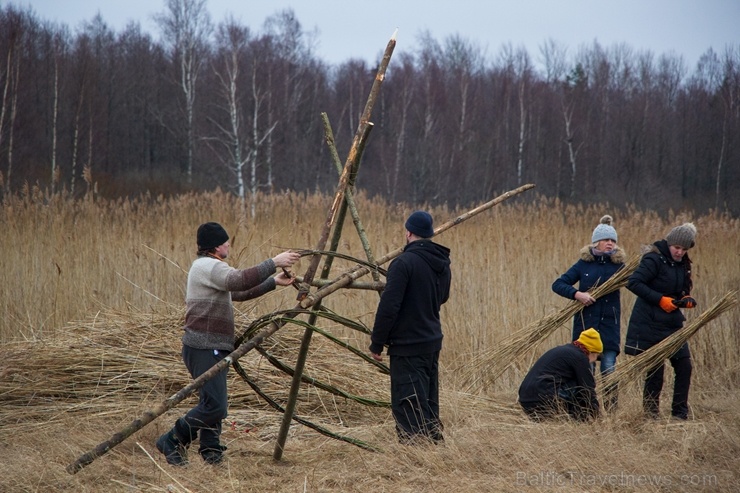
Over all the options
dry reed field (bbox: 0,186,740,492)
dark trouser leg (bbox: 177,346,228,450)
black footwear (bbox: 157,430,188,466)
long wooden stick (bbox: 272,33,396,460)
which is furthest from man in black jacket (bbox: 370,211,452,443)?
black footwear (bbox: 157,430,188,466)

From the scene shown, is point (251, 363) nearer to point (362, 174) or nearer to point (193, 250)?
point (193, 250)

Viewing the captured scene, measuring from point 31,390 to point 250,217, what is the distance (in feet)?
14.1

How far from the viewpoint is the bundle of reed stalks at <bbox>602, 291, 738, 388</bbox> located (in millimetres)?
5121

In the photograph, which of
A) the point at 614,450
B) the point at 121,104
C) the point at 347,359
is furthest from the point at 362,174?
the point at 614,450

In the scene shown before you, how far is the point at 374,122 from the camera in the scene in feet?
93.9

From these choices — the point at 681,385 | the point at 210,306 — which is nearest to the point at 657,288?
the point at 681,385

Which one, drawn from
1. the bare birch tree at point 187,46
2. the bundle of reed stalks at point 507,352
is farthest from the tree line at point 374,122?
the bundle of reed stalks at point 507,352

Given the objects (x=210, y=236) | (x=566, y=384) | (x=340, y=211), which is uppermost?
(x=340, y=211)

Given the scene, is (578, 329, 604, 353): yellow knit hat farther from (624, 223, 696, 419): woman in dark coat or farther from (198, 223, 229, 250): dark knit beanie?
(198, 223, 229, 250): dark knit beanie

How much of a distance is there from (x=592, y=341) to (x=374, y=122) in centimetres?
2438

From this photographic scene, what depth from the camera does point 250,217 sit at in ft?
29.8

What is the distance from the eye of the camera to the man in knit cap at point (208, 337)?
394 cm

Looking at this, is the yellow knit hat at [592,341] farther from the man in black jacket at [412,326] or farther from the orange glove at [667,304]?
the man in black jacket at [412,326]

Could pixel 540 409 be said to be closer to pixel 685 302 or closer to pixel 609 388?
pixel 609 388
